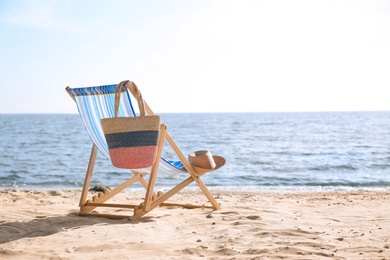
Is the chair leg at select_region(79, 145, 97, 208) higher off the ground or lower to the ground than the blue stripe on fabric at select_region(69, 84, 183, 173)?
lower

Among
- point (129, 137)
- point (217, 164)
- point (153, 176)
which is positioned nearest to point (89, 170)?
point (153, 176)

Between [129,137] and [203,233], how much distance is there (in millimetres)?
984

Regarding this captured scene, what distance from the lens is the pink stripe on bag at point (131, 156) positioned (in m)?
4.19

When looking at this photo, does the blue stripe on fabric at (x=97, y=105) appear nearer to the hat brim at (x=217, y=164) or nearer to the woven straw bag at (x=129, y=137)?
the woven straw bag at (x=129, y=137)

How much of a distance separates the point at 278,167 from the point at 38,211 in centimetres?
984

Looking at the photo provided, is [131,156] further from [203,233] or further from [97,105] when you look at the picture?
[203,233]

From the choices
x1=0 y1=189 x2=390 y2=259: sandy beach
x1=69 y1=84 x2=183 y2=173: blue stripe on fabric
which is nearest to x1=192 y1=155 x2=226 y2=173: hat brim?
x1=0 y1=189 x2=390 y2=259: sandy beach

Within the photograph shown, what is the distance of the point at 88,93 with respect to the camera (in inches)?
172

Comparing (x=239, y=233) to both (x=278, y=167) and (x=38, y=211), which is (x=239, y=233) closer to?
(x=38, y=211)

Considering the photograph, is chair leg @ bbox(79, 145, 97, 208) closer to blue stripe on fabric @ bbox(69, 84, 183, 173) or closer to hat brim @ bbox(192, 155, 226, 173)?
blue stripe on fabric @ bbox(69, 84, 183, 173)

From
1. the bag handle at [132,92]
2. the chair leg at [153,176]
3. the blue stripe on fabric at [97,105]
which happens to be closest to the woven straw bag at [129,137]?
the bag handle at [132,92]

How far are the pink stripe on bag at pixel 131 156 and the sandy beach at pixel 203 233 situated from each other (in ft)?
1.64

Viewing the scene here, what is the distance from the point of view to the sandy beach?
322cm

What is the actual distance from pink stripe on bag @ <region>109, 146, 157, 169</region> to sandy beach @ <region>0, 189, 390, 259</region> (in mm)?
499
